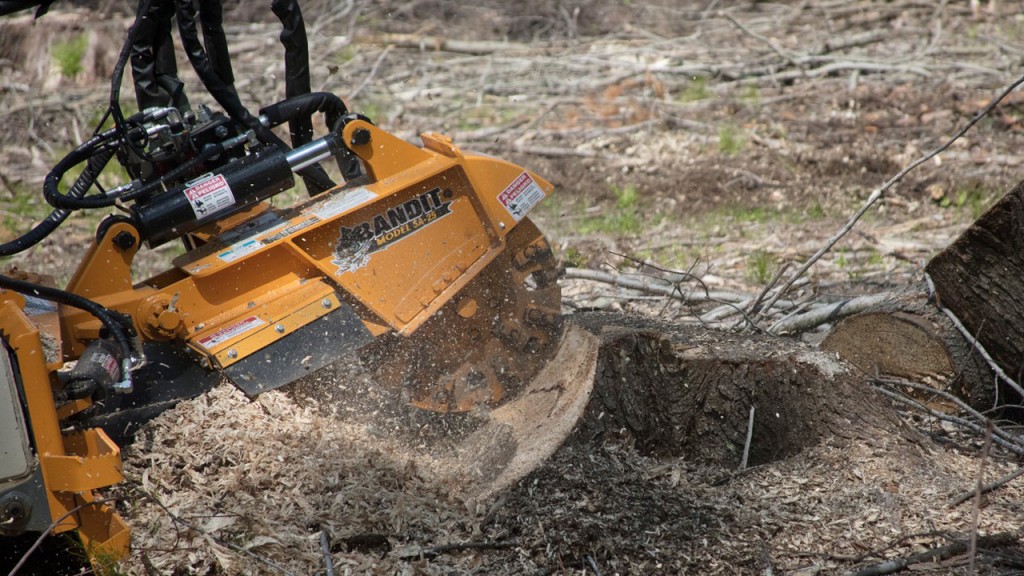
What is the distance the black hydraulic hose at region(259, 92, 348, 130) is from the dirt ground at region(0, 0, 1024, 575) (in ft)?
3.84

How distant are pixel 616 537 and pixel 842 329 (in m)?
1.76

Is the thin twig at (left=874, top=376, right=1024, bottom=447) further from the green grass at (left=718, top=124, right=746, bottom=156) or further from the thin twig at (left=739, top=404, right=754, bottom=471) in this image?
the green grass at (left=718, top=124, right=746, bottom=156)

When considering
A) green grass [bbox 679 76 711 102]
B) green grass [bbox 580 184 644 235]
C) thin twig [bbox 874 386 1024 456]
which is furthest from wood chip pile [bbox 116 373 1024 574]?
green grass [bbox 679 76 711 102]

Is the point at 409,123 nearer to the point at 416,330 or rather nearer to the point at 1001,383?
the point at 416,330

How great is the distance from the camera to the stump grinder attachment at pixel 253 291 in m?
2.89

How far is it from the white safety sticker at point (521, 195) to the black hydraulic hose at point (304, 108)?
80cm

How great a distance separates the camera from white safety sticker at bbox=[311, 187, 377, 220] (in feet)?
12.8

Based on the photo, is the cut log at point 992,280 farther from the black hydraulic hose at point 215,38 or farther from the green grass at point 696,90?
the green grass at point 696,90

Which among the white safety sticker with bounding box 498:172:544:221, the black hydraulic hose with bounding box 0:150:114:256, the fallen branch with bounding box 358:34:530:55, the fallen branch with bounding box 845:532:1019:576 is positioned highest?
the black hydraulic hose with bounding box 0:150:114:256

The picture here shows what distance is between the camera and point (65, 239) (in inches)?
285

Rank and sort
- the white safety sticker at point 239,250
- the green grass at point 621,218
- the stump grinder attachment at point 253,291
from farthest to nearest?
the green grass at point 621,218, the white safety sticker at point 239,250, the stump grinder attachment at point 253,291

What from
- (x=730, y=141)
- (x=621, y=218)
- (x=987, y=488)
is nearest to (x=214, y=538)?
(x=987, y=488)

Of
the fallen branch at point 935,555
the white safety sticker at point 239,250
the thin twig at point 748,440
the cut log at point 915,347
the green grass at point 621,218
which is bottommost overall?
the green grass at point 621,218

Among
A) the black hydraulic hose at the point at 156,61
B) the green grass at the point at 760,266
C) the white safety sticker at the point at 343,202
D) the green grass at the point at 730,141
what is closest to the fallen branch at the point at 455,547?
the white safety sticker at the point at 343,202
